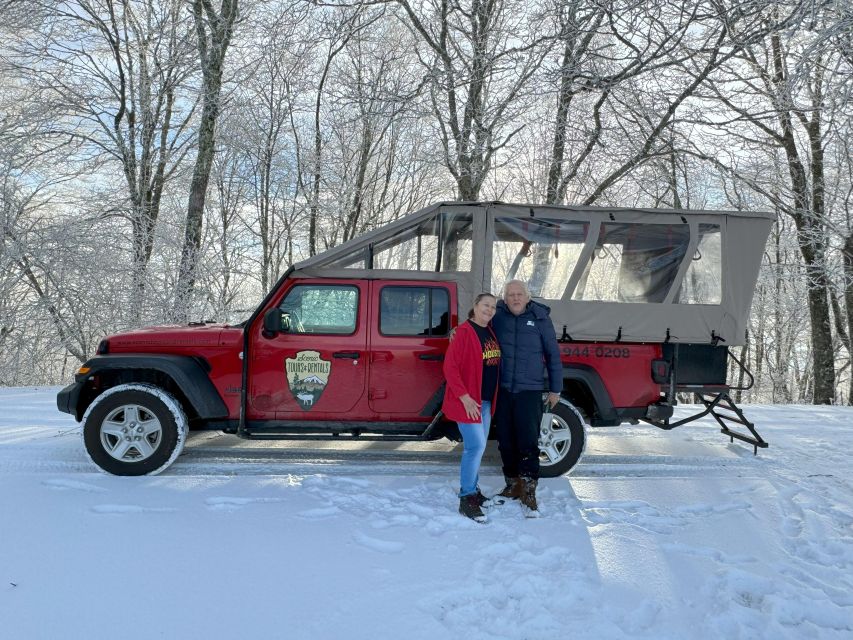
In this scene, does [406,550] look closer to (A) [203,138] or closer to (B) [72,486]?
(B) [72,486]

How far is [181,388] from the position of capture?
471cm

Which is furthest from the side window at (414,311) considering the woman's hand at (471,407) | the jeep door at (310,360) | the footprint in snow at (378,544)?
the footprint in snow at (378,544)

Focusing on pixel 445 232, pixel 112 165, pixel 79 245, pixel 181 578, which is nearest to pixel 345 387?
pixel 445 232

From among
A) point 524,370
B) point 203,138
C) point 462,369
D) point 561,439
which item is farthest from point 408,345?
point 203,138

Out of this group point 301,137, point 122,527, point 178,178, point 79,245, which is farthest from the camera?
point 301,137

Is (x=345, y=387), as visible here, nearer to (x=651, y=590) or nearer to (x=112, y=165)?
(x=651, y=590)

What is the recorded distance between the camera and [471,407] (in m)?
3.96

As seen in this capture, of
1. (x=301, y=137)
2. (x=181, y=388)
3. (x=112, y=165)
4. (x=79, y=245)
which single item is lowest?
(x=181, y=388)

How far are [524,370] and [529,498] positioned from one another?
3.10 ft

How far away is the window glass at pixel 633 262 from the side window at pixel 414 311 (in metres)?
1.22

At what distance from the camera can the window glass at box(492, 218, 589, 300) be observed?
16.5 ft

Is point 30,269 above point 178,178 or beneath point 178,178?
beneath

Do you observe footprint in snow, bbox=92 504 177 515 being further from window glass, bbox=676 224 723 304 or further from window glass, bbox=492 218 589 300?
window glass, bbox=676 224 723 304

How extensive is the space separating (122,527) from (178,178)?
52.5 feet
